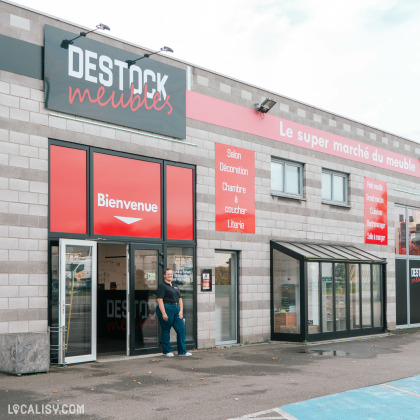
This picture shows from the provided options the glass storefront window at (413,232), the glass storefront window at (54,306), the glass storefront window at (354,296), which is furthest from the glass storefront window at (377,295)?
the glass storefront window at (54,306)

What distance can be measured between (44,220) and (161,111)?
3.78 meters

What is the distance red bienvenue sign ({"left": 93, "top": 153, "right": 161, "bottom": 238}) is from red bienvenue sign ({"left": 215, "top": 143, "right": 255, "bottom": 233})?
196 cm

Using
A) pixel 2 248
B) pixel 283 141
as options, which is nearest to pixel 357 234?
pixel 283 141

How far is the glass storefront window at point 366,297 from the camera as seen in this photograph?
17.9 metres

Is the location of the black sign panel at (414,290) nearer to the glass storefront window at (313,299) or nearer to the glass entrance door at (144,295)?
the glass storefront window at (313,299)

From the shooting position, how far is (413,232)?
22.4 metres

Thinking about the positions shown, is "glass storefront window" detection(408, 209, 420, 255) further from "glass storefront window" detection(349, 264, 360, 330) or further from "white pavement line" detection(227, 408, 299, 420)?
"white pavement line" detection(227, 408, 299, 420)

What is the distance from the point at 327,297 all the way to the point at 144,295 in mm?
5421

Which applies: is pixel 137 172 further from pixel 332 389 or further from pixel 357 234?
pixel 357 234

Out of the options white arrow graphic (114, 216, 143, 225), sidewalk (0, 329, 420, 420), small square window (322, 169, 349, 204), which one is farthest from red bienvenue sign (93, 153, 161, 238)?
small square window (322, 169, 349, 204)

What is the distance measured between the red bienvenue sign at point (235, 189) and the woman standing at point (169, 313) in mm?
2674

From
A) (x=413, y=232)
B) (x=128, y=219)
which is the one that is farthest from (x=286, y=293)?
(x=413, y=232)

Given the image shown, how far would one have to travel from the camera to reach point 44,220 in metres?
11.3

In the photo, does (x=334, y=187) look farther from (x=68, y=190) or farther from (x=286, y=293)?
(x=68, y=190)
